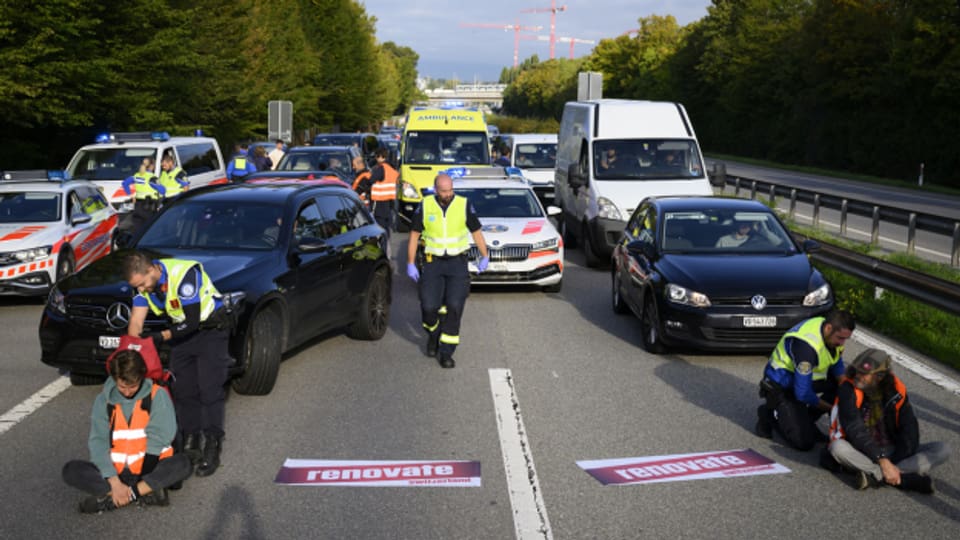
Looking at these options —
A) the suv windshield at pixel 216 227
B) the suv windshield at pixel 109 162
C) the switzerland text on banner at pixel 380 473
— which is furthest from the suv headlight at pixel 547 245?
the suv windshield at pixel 109 162

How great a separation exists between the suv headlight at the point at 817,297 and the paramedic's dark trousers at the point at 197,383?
18.6 feet

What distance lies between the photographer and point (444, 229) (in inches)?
396

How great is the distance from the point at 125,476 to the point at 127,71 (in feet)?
86.5

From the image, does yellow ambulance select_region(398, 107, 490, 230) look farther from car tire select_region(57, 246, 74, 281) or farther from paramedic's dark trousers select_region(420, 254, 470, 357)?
paramedic's dark trousers select_region(420, 254, 470, 357)

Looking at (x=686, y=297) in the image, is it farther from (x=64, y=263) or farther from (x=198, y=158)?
(x=198, y=158)

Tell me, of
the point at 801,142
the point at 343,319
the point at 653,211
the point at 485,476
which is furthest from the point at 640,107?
the point at 801,142

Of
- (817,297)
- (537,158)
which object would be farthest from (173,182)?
(537,158)

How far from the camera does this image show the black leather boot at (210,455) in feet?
21.5

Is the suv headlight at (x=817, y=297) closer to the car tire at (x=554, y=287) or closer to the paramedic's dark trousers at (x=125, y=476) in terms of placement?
the car tire at (x=554, y=287)

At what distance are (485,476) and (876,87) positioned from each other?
50989 millimetres

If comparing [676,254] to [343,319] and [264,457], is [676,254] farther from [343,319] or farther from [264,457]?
[264,457]

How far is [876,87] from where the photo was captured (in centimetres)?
5275

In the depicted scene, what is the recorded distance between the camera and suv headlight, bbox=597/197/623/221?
55.5 feet

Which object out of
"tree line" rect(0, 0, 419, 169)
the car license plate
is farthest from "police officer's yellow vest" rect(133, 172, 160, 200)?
the car license plate
